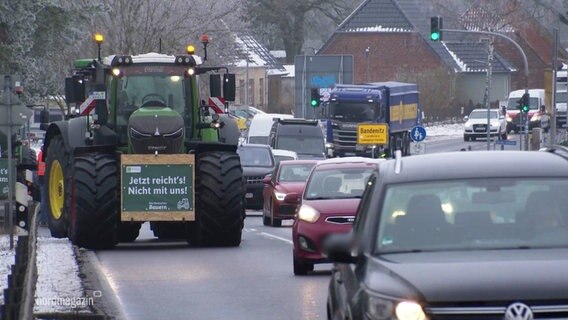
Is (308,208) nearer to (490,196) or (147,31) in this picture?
(490,196)

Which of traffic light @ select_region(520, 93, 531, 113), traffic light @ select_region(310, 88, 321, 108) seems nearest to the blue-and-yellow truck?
traffic light @ select_region(310, 88, 321, 108)

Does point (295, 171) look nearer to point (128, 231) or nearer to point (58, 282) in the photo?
point (128, 231)

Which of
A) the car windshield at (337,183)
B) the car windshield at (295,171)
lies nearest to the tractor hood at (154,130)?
the car windshield at (337,183)

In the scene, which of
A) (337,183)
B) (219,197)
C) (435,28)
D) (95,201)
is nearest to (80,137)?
(95,201)

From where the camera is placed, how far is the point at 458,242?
8.12m

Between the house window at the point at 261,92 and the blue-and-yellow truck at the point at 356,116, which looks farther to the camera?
the house window at the point at 261,92

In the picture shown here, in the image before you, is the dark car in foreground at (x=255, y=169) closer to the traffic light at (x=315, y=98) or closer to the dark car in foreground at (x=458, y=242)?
the traffic light at (x=315, y=98)

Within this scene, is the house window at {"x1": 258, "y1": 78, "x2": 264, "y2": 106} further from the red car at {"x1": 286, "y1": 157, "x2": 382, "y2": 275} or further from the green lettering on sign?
the red car at {"x1": 286, "y1": 157, "x2": 382, "y2": 275}

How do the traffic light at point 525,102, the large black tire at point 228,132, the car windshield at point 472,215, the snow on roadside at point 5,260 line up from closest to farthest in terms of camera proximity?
1. the car windshield at point 472,215
2. the snow on roadside at point 5,260
3. the large black tire at point 228,132
4. the traffic light at point 525,102

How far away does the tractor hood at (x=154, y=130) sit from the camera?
71.8ft

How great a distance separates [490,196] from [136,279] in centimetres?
968

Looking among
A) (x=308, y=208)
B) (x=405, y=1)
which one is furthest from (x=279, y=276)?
(x=405, y=1)

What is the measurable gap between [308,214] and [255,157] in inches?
771

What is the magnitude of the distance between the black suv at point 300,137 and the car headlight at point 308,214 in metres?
30.2
